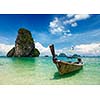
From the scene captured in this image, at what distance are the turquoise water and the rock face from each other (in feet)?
0.26

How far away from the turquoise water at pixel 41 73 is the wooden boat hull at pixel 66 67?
0.05 meters

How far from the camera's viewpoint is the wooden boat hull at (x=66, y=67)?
163 inches

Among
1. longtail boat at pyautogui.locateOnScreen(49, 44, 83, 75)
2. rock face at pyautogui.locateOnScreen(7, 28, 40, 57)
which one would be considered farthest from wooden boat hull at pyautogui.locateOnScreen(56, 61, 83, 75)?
rock face at pyautogui.locateOnScreen(7, 28, 40, 57)

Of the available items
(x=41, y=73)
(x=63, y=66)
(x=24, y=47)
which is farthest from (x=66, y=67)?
(x=24, y=47)

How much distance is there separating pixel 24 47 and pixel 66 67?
2.01 feet

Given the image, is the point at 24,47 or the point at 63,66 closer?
the point at 63,66

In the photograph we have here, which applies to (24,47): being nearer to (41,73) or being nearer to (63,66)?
(41,73)

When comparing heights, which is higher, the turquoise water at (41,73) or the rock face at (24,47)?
the rock face at (24,47)

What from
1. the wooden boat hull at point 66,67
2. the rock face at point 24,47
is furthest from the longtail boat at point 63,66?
the rock face at point 24,47

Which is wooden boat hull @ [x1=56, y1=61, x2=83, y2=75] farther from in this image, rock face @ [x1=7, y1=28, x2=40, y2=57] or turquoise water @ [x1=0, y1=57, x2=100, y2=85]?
rock face @ [x1=7, y1=28, x2=40, y2=57]

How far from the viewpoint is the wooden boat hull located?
4152mm

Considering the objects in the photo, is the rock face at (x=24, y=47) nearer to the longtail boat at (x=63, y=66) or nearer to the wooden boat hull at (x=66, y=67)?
the longtail boat at (x=63, y=66)

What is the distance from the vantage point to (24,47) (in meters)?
4.28
